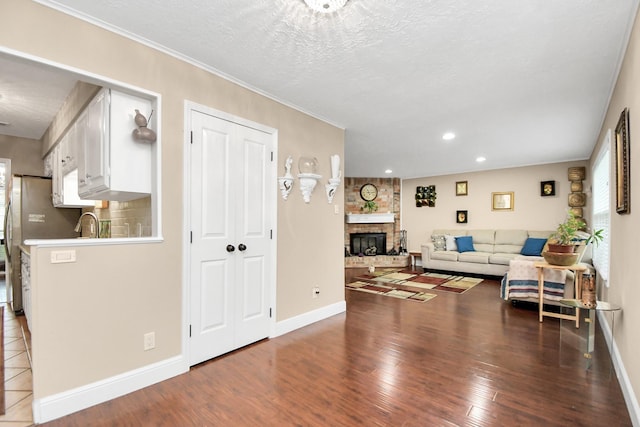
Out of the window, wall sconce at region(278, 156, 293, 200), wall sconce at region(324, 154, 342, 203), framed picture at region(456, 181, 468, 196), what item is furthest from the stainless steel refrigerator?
framed picture at region(456, 181, 468, 196)

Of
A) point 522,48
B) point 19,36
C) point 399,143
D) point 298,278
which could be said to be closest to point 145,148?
point 19,36

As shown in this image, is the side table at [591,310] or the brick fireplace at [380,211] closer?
the side table at [591,310]

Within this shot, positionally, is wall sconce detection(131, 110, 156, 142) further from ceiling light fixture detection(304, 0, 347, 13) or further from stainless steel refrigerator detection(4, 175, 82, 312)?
stainless steel refrigerator detection(4, 175, 82, 312)

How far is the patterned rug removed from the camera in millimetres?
5074

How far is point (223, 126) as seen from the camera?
8.77 feet

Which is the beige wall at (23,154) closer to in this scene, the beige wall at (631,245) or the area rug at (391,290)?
the area rug at (391,290)

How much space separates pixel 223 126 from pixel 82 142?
1243 mm

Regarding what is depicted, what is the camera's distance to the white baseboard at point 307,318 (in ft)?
10.3

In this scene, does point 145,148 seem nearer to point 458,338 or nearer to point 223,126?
point 223,126

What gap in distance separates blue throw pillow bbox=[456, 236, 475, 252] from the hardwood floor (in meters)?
3.67

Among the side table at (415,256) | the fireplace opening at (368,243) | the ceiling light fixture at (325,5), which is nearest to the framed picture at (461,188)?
the side table at (415,256)

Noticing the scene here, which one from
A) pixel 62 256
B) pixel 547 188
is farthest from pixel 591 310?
pixel 547 188

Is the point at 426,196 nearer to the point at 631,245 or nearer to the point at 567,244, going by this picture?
the point at 567,244

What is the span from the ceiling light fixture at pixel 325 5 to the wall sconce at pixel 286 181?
161 cm
